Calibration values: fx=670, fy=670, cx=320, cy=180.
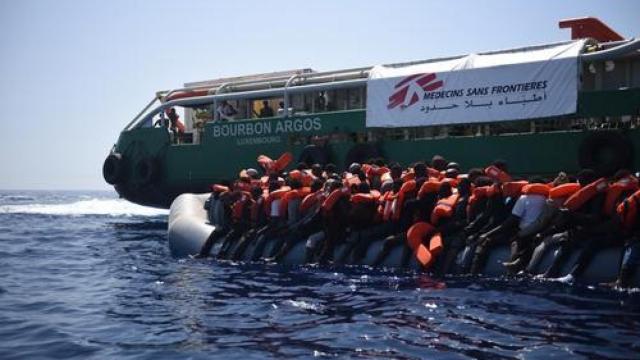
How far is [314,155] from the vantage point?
20203 millimetres

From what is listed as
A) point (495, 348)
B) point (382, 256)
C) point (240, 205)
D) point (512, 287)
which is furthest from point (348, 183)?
point (495, 348)

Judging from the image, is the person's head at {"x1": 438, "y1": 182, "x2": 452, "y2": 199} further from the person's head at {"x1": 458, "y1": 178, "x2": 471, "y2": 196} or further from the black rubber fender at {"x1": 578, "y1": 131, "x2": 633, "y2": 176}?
the black rubber fender at {"x1": 578, "y1": 131, "x2": 633, "y2": 176}

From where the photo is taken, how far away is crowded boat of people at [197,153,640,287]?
9.19 m

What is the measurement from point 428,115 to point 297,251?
285 inches

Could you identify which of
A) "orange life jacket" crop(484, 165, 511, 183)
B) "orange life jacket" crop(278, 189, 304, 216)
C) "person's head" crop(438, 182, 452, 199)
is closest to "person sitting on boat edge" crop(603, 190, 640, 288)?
"orange life jacket" crop(484, 165, 511, 183)

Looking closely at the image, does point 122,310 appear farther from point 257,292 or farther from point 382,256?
point 382,256

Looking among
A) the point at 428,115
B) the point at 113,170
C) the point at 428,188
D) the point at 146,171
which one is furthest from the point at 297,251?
the point at 113,170

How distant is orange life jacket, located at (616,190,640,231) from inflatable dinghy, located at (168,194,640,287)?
460 mm

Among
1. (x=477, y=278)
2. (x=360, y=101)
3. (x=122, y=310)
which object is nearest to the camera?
(x=122, y=310)

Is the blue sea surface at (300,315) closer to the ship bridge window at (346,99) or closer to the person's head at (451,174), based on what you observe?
the person's head at (451,174)

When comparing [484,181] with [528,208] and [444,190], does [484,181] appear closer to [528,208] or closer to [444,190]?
[444,190]

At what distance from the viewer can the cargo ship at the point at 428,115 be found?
1566 cm

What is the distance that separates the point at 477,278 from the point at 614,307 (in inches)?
98.1

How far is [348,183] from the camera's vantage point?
39.7 ft
